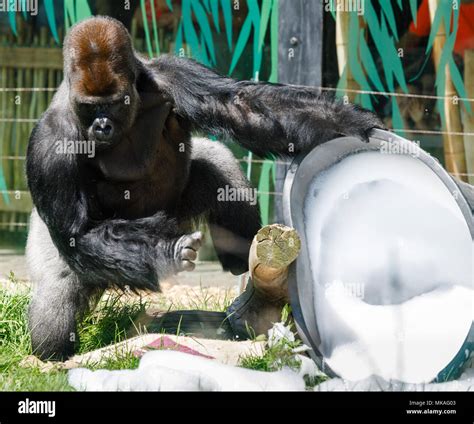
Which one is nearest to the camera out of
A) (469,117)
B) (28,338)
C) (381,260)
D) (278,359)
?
(278,359)

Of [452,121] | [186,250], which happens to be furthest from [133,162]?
[452,121]

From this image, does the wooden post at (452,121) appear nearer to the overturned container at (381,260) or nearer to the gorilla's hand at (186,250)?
the overturned container at (381,260)

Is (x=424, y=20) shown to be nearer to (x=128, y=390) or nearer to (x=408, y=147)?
(x=408, y=147)

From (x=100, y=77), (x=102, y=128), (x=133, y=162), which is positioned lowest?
(x=133, y=162)

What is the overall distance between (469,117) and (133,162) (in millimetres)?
3675

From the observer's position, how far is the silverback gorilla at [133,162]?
535 centimetres

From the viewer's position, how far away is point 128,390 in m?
4.52

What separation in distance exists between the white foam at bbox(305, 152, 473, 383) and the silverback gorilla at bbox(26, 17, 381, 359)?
366 millimetres

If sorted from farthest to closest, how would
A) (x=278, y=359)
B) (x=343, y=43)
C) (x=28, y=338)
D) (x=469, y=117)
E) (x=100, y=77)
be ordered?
(x=469, y=117)
(x=343, y=43)
(x=28, y=338)
(x=100, y=77)
(x=278, y=359)

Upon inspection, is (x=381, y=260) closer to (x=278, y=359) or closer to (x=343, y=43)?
(x=278, y=359)

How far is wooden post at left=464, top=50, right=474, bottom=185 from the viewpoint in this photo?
8047 millimetres

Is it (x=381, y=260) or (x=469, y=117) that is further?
(x=469, y=117)

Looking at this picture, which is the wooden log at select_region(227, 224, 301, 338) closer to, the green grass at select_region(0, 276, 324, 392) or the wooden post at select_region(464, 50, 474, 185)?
the green grass at select_region(0, 276, 324, 392)

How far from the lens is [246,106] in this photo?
5.75 metres
